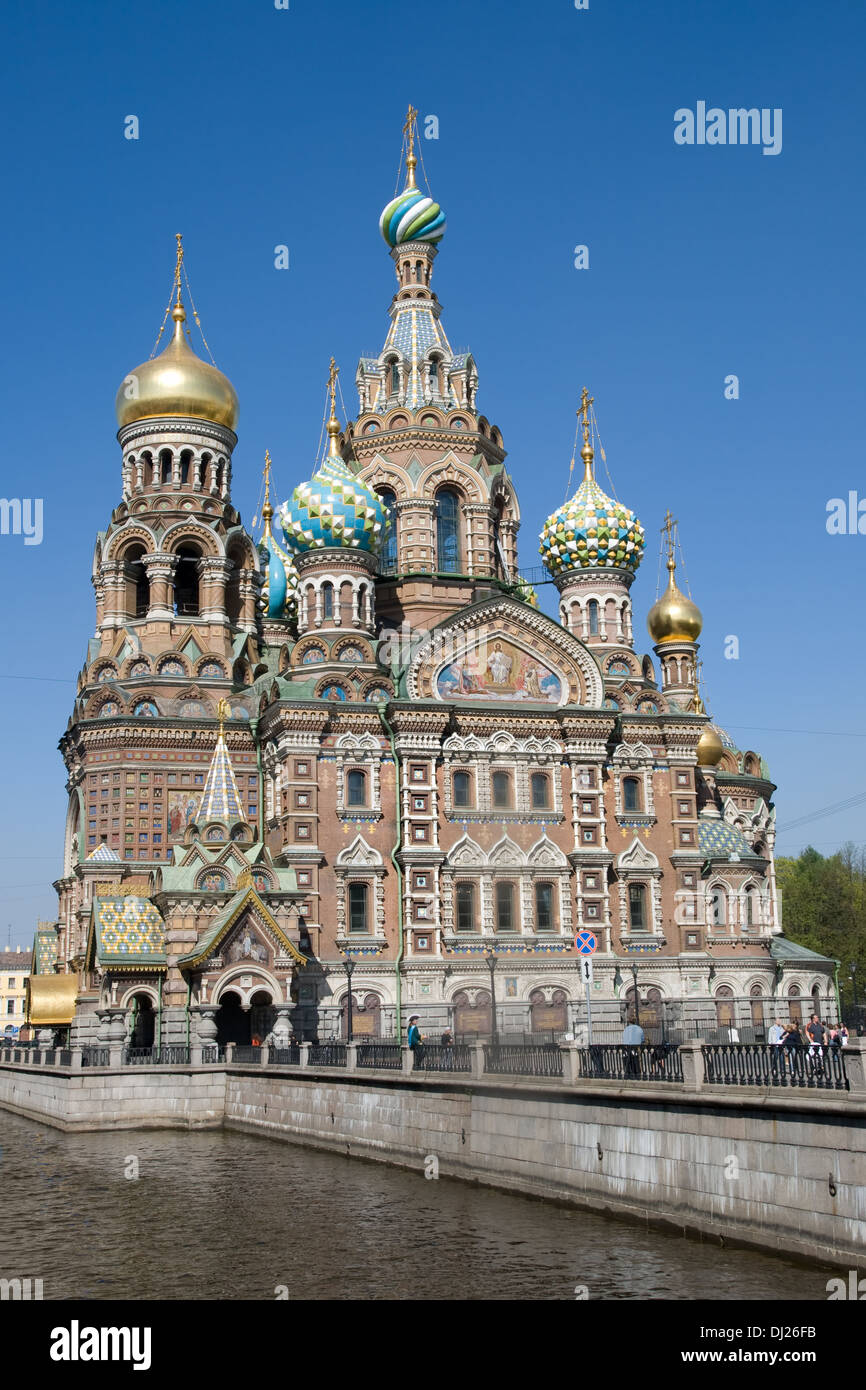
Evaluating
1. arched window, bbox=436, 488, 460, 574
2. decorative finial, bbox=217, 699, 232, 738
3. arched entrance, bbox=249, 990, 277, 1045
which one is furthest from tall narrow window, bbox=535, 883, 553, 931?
arched window, bbox=436, 488, 460, 574

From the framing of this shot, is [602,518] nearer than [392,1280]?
No

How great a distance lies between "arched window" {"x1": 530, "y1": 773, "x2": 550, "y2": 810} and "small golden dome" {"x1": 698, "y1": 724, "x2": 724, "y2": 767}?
10.7m

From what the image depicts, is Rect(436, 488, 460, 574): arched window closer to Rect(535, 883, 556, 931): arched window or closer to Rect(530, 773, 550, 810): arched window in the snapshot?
Rect(530, 773, 550, 810): arched window

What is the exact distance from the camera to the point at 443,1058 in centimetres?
2453

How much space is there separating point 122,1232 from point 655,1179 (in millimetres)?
6907

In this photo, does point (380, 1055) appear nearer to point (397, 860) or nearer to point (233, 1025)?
point (233, 1025)

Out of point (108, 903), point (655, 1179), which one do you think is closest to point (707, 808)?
point (108, 903)

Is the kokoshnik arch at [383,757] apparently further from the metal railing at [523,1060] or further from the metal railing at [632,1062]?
the metal railing at [632,1062]

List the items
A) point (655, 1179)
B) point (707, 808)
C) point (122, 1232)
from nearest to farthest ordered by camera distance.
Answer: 1. point (655, 1179)
2. point (122, 1232)
3. point (707, 808)

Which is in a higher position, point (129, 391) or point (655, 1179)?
point (129, 391)

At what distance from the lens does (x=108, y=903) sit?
121 feet

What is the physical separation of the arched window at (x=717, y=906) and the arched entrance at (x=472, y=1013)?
8.22m
